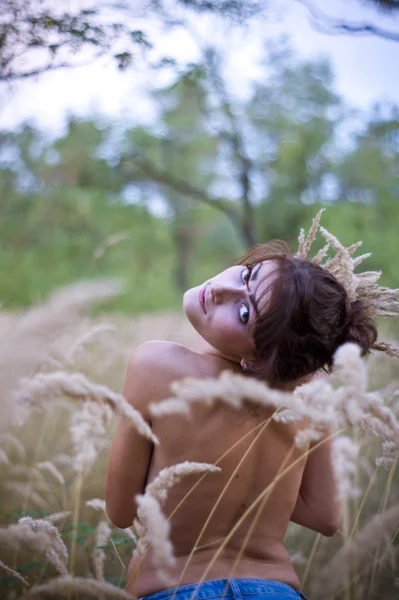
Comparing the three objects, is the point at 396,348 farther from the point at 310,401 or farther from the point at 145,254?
the point at 145,254

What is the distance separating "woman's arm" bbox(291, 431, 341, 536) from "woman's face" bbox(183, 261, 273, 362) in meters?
0.36

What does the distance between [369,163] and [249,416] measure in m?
9.24

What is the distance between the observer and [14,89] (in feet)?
5.74

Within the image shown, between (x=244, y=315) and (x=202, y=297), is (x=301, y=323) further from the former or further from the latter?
(x=202, y=297)

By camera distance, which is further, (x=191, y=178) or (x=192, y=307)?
(x=191, y=178)

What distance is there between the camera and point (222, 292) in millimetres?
1243

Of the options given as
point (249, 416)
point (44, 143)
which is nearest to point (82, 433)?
point (249, 416)

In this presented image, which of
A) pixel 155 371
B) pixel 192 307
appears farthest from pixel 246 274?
pixel 155 371

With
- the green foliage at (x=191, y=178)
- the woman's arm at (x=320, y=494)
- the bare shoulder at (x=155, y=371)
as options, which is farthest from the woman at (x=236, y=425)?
the green foliage at (x=191, y=178)

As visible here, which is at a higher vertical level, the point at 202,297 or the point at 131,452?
the point at 202,297

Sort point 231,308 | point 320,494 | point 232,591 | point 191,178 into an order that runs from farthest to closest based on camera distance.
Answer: point 191,178 < point 320,494 < point 231,308 < point 232,591

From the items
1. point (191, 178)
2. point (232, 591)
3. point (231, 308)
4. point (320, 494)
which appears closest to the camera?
point (232, 591)

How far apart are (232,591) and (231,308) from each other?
579mm

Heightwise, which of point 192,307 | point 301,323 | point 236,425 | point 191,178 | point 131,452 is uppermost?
point 301,323
